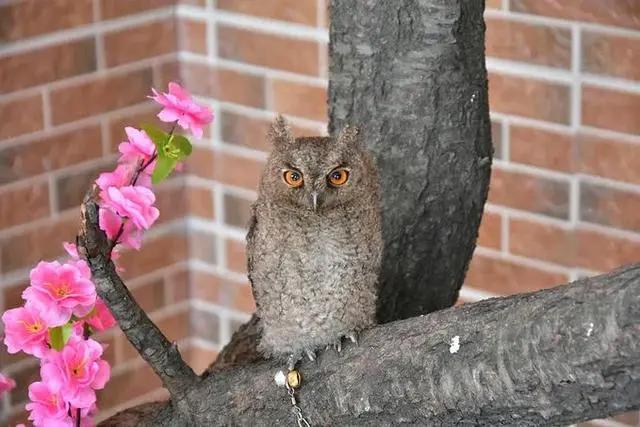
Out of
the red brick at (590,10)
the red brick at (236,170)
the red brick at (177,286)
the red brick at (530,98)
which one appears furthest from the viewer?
the red brick at (177,286)

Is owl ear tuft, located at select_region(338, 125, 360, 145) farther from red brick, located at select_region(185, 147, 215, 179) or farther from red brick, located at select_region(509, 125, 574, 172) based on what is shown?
red brick, located at select_region(185, 147, 215, 179)

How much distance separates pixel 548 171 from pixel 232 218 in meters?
0.58

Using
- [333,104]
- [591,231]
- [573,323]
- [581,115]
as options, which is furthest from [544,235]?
[573,323]

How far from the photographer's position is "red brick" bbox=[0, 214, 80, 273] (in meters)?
1.72

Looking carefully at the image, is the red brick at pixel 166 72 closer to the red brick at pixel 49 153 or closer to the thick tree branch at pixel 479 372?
the red brick at pixel 49 153

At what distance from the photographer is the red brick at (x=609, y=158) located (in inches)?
61.4

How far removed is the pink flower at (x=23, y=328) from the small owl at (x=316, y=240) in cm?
25

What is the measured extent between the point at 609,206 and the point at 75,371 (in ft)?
2.56

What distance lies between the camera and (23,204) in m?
1.73

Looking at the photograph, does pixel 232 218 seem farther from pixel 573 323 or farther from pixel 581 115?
pixel 573 323

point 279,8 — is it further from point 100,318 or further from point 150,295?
point 100,318

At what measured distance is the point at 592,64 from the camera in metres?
1.56

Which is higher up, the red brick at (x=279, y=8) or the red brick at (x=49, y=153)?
the red brick at (x=279, y=8)

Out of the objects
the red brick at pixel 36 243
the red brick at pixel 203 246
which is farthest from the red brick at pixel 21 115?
the red brick at pixel 203 246
